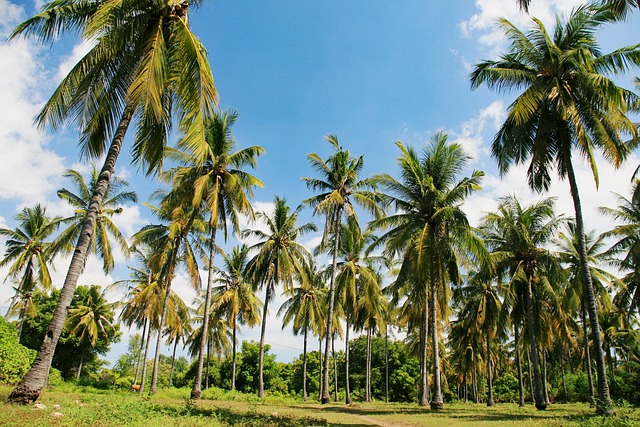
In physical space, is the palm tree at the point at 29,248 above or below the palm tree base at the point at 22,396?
above

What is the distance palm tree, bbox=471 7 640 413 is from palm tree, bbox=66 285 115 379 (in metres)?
35.4

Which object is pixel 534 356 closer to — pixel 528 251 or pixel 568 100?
pixel 528 251

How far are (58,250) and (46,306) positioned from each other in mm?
19603

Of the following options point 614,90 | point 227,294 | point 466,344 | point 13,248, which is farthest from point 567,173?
point 13,248

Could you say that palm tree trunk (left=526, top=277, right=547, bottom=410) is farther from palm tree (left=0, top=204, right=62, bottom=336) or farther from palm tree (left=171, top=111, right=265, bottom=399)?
palm tree (left=0, top=204, right=62, bottom=336)

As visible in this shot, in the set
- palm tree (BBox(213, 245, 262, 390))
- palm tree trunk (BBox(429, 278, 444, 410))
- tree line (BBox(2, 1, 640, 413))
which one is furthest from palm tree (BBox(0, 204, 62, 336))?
palm tree trunk (BBox(429, 278, 444, 410))

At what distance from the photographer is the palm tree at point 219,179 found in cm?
2028

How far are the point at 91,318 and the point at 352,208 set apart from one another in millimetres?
28293

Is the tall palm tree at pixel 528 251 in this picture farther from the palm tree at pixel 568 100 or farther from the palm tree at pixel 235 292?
the palm tree at pixel 235 292

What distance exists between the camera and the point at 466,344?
107ft

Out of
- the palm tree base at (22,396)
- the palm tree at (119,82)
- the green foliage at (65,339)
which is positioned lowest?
the palm tree base at (22,396)

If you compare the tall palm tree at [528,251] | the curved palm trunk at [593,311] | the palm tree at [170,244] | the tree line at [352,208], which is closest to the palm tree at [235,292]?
the tree line at [352,208]

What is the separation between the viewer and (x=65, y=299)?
29.6 feet

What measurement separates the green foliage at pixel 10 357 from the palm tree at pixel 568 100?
2260 centimetres
